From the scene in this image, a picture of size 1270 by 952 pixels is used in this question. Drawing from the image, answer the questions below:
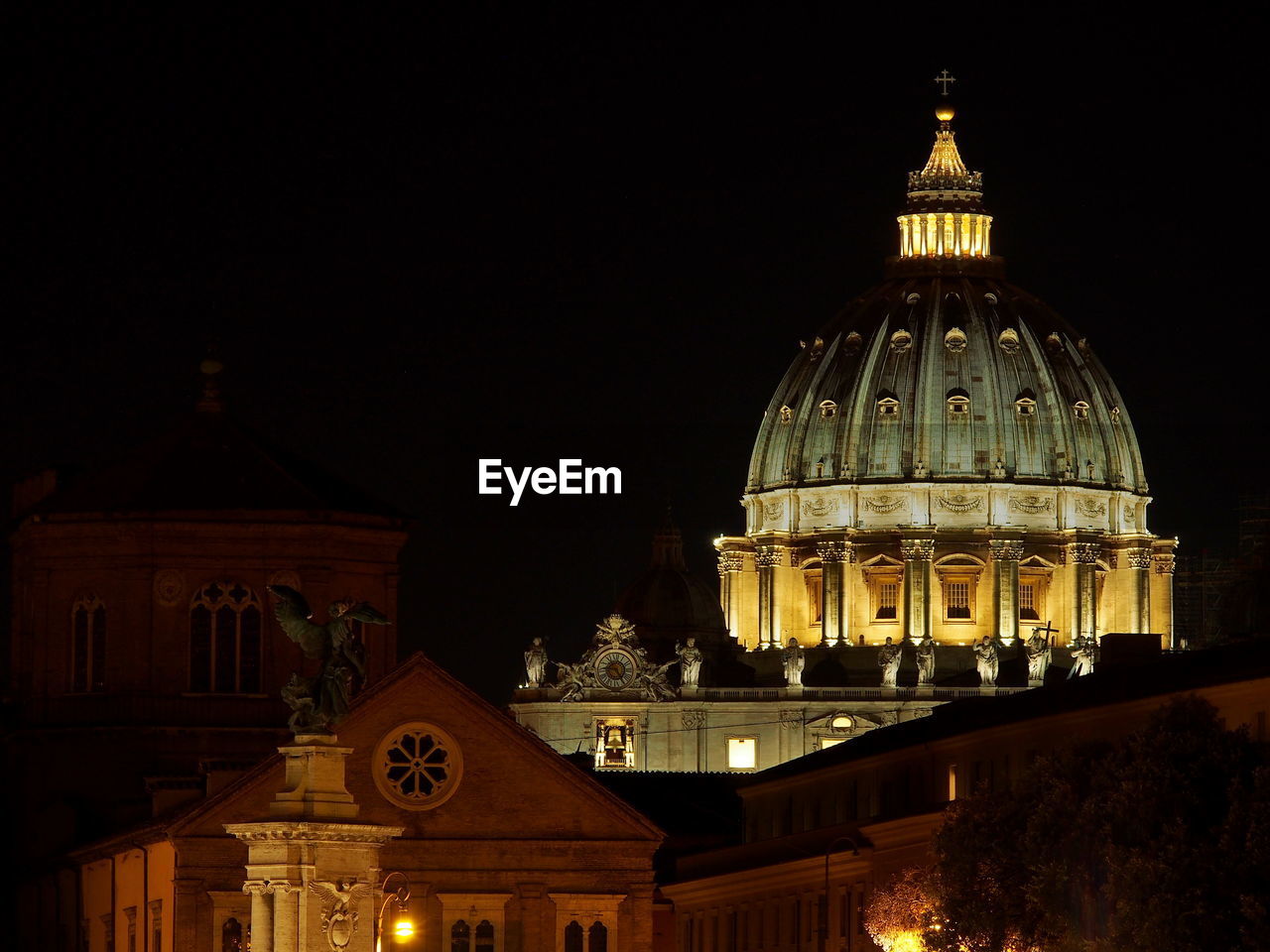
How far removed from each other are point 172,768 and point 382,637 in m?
6.61

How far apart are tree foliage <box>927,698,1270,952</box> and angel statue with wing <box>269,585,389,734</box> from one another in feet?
51.3

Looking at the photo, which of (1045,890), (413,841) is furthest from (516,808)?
(1045,890)

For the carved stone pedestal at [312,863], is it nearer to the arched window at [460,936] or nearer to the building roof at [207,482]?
the arched window at [460,936]

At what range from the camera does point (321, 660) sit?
253ft

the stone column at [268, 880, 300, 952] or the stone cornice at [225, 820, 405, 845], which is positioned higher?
the stone cornice at [225, 820, 405, 845]

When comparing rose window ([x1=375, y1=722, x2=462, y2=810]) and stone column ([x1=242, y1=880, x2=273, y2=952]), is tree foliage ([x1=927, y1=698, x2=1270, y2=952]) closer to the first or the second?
stone column ([x1=242, y1=880, x2=273, y2=952])

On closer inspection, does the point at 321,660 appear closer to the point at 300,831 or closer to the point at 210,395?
the point at 300,831

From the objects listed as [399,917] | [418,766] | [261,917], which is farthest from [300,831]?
[418,766]

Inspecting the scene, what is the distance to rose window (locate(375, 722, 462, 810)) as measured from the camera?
414 feet

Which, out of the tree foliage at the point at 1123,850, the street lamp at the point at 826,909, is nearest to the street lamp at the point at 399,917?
the street lamp at the point at 826,909

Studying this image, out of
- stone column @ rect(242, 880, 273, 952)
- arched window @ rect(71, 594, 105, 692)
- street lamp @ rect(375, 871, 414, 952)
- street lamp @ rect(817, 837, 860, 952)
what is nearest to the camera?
stone column @ rect(242, 880, 273, 952)

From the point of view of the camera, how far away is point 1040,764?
308 feet

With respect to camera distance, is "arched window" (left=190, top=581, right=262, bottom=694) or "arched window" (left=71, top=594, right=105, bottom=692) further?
"arched window" (left=71, top=594, right=105, bottom=692)

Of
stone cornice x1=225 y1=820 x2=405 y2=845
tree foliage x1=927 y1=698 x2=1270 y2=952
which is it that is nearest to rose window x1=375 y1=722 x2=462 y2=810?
tree foliage x1=927 y1=698 x2=1270 y2=952
